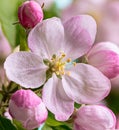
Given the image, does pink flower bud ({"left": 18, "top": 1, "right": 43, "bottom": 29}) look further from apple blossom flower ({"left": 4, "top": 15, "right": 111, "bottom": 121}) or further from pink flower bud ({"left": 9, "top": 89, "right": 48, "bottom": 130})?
pink flower bud ({"left": 9, "top": 89, "right": 48, "bottom": 130})

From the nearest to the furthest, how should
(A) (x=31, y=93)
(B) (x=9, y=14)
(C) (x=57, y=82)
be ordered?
1. (A) (x=31, y=93)
2. (C) (x=57, y=82)
3. (B) (x=9, y=14)

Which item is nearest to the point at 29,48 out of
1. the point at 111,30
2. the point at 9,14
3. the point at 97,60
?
the point at 97,60

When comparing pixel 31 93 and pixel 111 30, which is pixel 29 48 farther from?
pixel 111 30

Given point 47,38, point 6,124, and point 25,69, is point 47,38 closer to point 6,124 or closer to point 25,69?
point 25,69

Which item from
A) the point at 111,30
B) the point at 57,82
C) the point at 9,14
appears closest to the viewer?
the point at 57,82

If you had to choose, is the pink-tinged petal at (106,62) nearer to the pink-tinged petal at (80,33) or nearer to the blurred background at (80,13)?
the pink-tinged petal at (80,33)

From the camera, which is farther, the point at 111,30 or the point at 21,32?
the point at 111,30

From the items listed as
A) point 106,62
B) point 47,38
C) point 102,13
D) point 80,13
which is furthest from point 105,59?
point 102,13

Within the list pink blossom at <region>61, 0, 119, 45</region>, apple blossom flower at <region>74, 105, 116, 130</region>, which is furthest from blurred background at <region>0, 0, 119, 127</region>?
apple blossom flower at <region>74, 105, 116, 130</region>
